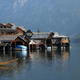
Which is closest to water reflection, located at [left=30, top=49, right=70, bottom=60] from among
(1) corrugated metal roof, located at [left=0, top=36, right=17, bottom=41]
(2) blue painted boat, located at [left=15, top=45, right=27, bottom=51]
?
(2) blue painted boat, located at [left=15, top=45, right=27, bottom=51]

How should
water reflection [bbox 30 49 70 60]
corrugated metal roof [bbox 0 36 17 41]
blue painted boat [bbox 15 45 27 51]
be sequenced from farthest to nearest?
blue painted boat [bbox 15 45 27 51]
corrugated metal roof [bbox 0 36 17 41]
water reflection [bbox 30 49 70 60]

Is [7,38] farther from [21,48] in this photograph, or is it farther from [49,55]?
[49,55]

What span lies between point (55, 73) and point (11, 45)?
2319 inches

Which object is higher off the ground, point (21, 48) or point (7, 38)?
point (7, 38)

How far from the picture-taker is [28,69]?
2463 inches

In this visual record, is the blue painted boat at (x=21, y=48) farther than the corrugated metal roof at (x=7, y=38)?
Yes

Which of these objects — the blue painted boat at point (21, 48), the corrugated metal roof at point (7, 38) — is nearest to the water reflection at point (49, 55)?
the blue painted boat at point (21, 48)

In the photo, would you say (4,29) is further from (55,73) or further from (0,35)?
(55,73)

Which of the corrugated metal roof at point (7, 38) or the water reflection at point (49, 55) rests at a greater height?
the corrugated metal roof at point (7, 38)

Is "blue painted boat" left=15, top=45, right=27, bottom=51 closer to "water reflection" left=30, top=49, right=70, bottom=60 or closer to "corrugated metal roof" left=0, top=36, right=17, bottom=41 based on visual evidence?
"corrugated metal roof" left=0, top=36, right=17, bottom=41

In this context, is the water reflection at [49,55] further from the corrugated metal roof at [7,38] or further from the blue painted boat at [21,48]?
the corrugated metal roof at [7,38]

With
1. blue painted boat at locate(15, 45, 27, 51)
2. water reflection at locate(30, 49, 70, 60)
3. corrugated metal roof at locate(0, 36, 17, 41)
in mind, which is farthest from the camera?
blue painted boat at locate(15, 45, 27, 51)

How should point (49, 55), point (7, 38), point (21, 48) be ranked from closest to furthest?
point (49, 55) → point (7, 38) → point (21, 48)

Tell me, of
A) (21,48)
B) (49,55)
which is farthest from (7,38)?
(49,55)
